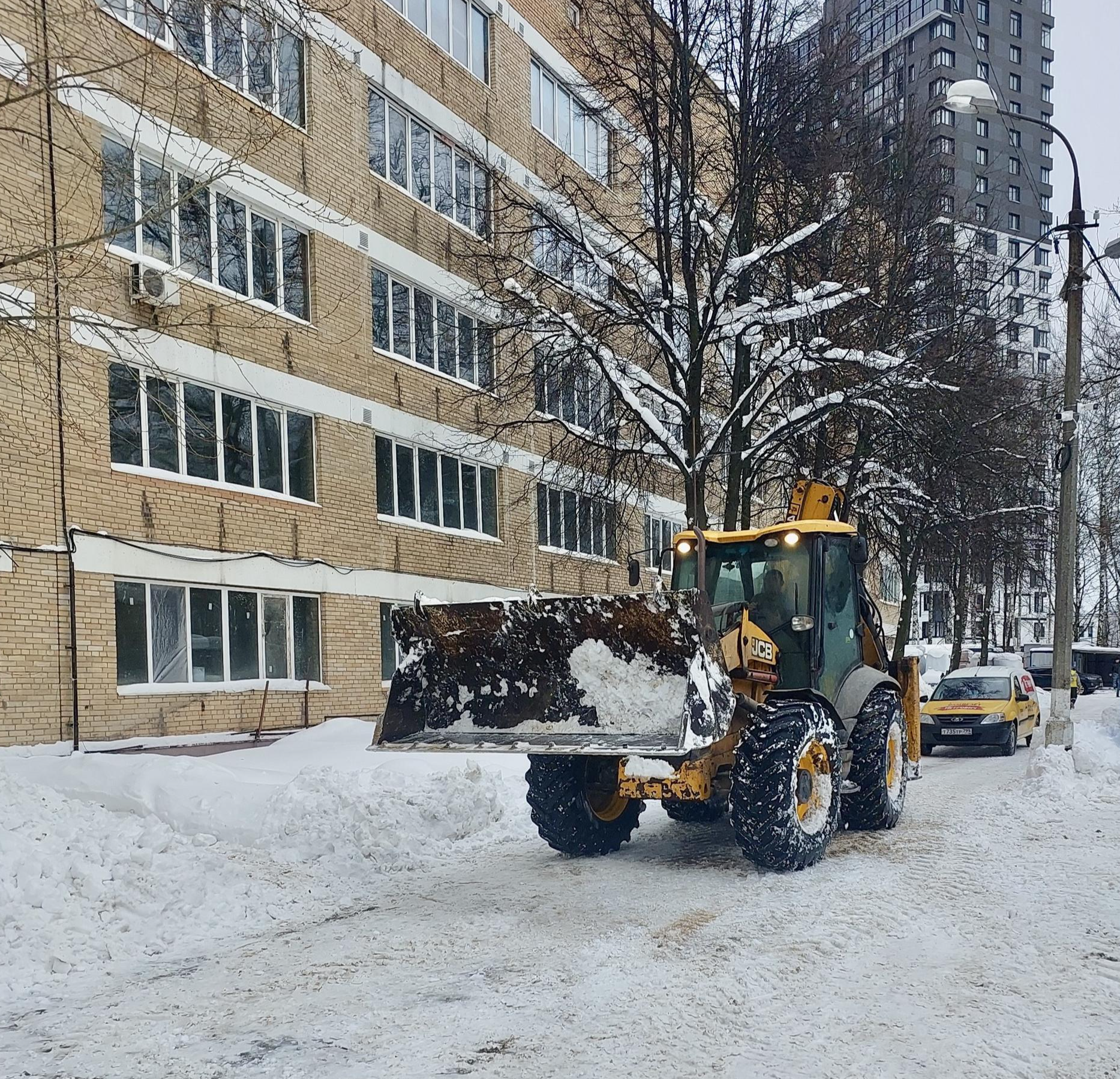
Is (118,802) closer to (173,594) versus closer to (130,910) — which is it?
(130,910)

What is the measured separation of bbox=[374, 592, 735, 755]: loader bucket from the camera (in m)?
7.32

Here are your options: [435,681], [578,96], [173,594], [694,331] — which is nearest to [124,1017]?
[435,681]

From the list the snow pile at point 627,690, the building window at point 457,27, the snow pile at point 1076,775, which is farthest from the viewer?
the building window at point 457,27

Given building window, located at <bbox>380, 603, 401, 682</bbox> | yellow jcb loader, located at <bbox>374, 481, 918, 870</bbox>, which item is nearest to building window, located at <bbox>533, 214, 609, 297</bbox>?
building window, located at <bbox>380, 603, 401, 682</bbox>

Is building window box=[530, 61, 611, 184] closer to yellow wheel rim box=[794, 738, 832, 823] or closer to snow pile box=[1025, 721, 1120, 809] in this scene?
snow pile box=[1025, 721, 1120, 809]

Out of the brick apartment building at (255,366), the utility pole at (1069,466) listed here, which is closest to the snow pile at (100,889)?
the brick apartment building at (255,366)

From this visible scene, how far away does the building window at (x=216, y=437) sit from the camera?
13.6 m

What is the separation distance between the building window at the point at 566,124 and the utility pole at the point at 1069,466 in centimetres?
1109

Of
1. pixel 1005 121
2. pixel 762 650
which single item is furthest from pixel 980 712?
pixel 1005 121

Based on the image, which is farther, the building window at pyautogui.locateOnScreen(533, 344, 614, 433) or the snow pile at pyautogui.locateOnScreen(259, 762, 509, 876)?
the building window at pyautogui.locateOnScreen(533, 344, 614, 433)

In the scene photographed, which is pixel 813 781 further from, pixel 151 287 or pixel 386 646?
pixel 386 646

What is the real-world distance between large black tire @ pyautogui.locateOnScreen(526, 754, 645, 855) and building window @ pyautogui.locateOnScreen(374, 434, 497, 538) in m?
10.1

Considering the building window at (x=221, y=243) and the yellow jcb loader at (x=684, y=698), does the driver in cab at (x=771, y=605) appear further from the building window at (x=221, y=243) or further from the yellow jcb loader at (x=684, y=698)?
the building window at (x=221, y=243)

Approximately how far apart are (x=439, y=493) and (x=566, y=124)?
405 inches
